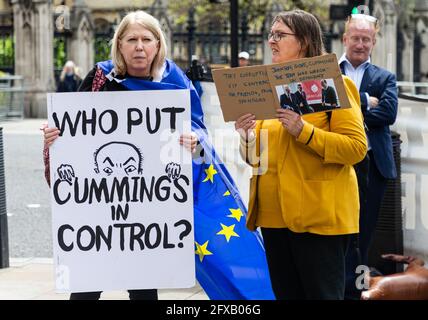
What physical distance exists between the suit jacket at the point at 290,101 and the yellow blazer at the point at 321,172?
0.27ft

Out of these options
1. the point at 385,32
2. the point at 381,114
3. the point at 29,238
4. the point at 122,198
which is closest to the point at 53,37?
the point at 385,32

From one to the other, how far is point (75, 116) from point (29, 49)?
92.0 feet

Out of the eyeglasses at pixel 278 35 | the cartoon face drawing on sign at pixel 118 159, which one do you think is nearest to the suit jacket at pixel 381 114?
the eyeglasses at pixel 278 35

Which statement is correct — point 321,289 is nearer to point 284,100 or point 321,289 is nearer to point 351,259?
point 284,100

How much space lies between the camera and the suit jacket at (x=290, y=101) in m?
4.32

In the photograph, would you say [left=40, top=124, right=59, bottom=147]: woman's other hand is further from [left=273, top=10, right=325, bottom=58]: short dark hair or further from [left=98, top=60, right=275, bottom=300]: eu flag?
[left=273, top=10, right=325, bottom=58]: short dark hair

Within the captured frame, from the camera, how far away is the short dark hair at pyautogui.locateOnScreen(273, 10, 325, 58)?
4445mm

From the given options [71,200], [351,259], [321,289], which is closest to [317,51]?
[321,289]

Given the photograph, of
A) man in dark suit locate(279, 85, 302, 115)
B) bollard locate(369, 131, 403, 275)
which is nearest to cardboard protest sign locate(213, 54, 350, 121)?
man in dark suit locate(279, 85, 302, 115)

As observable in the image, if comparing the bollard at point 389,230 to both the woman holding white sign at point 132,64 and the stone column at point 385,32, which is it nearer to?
the woman holding white sign at point 132,64

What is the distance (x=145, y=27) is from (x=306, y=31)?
2.78 ft

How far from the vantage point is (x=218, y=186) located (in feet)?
17.8

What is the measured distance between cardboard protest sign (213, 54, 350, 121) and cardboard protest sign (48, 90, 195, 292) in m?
0.48

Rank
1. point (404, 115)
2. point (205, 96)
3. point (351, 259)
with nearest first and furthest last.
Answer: point (351, 259)
point (404, 115)
point (205, 96)
